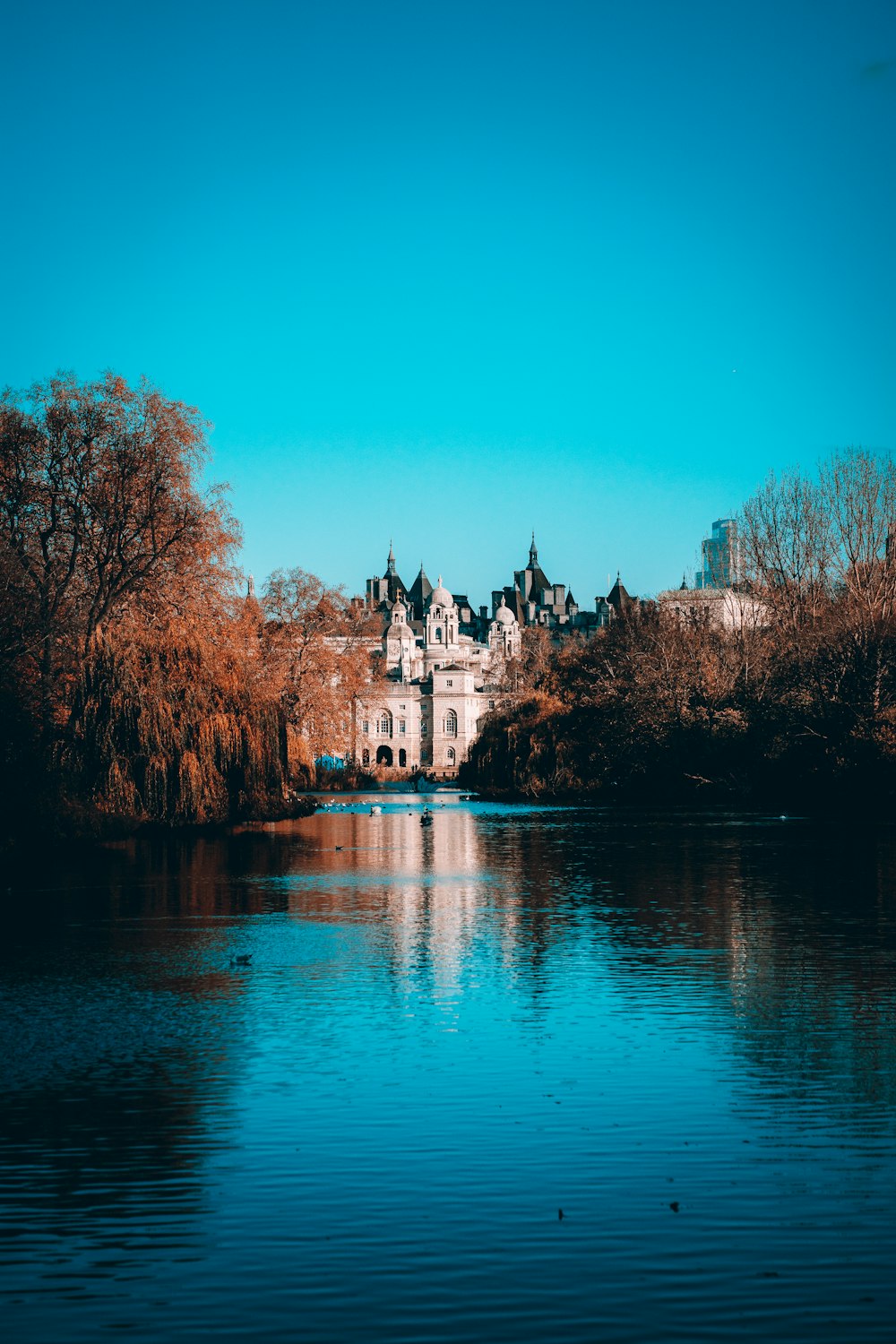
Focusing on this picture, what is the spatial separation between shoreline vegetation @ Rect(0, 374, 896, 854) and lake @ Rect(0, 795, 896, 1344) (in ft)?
48.7

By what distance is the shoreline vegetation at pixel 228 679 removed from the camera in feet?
118

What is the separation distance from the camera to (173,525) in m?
40.4

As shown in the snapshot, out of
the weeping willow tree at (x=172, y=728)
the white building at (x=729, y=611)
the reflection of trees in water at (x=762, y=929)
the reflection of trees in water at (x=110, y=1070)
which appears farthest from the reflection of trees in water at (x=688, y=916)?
the white building at (x=729, y=611)

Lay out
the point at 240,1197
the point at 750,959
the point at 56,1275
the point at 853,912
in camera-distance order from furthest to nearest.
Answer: the point at 853,912
the point at 750,959
the point at 240,1197
the point at 56,1275

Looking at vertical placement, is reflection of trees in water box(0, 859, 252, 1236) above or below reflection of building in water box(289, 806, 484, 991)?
below

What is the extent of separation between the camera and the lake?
6934mm

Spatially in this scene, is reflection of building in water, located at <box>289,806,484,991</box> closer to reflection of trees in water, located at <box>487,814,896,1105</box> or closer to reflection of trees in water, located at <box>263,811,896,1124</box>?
reflection of trees in water, located at <box>263,811,896,1124</box>

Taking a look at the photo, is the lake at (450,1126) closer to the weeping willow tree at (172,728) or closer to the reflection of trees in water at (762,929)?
the reflection of trees in water at (762,929)

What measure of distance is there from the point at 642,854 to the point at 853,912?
11.5m

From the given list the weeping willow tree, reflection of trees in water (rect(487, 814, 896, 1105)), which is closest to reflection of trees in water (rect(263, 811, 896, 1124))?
reflection of trees in water (rect(487, 814, 896, 1105))

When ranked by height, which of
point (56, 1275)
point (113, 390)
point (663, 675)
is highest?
point (113, 390)

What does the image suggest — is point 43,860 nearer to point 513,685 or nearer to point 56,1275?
point 56,1275

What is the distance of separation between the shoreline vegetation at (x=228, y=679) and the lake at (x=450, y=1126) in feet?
48.7

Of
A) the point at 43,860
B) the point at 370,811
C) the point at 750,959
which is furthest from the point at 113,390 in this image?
the point at 750,959
